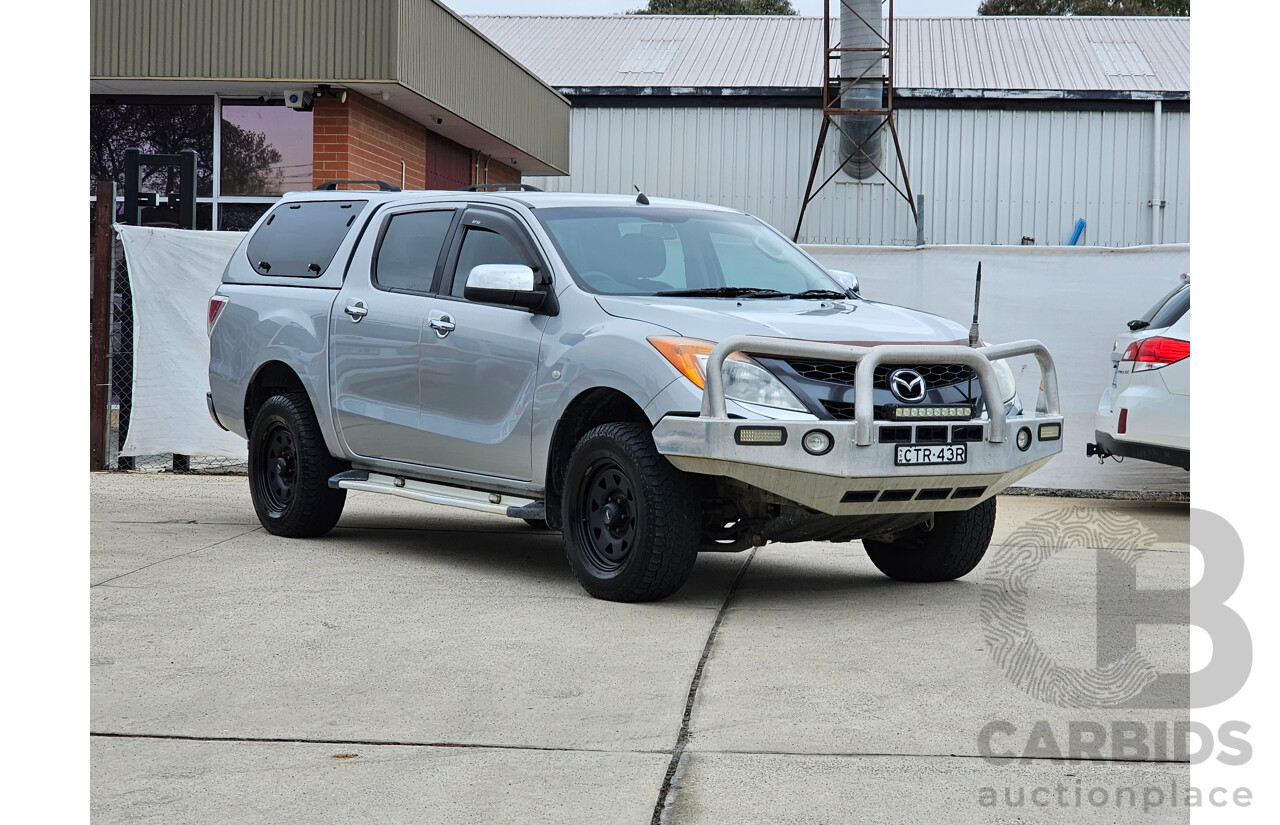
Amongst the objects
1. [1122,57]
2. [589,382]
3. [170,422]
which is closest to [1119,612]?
[589,382]

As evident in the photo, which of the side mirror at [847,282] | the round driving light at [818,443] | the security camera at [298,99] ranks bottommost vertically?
the round driving light at [818,443]

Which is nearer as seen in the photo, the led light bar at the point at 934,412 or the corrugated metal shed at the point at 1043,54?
the led light bar at the point at 934,412

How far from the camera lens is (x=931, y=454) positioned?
593 centimetres

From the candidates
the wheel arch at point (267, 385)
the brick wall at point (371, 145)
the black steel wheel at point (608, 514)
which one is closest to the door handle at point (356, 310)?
the wheel arch at point (267, 385)

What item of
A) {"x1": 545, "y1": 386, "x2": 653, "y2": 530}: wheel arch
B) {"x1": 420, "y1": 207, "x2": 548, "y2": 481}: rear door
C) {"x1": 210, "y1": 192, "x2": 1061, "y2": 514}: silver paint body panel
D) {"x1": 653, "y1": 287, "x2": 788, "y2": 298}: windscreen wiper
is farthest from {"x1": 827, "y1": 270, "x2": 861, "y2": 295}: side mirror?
{"x1": 420, "y1": 207, "x2": 548, "y2": 481}: rear door

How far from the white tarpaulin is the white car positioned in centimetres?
716

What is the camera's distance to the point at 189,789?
3.82 metres

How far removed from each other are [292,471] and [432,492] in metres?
1.32

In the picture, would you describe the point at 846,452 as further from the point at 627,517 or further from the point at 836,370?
the point at 627,517

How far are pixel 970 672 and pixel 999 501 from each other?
6.34 meters

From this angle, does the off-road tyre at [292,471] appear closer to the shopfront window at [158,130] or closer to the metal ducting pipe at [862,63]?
the shopfront window at [158,130]

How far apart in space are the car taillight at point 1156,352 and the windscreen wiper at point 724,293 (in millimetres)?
3999

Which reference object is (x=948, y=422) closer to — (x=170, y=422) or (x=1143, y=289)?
(x=1143, y=289)

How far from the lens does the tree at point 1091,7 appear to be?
4919cm
